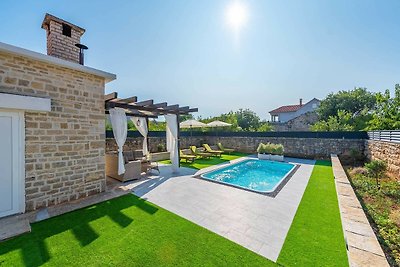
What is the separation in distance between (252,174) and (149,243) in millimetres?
8236

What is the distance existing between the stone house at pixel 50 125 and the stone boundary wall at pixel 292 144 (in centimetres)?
657

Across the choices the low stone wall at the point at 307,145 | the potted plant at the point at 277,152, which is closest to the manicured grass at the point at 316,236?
the potted plant at the point at 277,152

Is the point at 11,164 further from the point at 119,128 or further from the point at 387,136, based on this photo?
the point at 387,136

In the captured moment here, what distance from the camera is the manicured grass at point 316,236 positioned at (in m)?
3.17

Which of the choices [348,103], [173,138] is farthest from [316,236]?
[348,103]

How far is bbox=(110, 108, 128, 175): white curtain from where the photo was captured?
7668 millimetres

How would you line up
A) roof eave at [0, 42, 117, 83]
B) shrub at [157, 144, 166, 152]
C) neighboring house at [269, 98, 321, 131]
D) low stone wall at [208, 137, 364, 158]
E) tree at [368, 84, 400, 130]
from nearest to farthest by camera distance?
1. roof eave at [0, 42, 117, 83]
2. low stone wall at [208, 137, 364, 158]
3. shrub at [157, 144, 166, 152]
4. tree at [368, 84, 400, 130]
5. neighboring house at [269, 98, 321, 131]

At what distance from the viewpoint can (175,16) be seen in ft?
30.2

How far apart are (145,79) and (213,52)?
19.0ft

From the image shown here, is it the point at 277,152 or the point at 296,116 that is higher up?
the point at 296,116

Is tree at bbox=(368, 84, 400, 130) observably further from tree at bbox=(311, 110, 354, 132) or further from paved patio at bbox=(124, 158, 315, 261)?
paved patio at bbox=(124, 158, 315, 261)

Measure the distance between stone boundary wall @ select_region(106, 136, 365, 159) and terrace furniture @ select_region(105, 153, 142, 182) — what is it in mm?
4127

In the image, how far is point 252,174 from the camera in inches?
425

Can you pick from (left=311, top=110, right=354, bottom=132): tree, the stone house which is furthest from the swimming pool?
(left=311, top=110, right=354, bottom=132): tree
